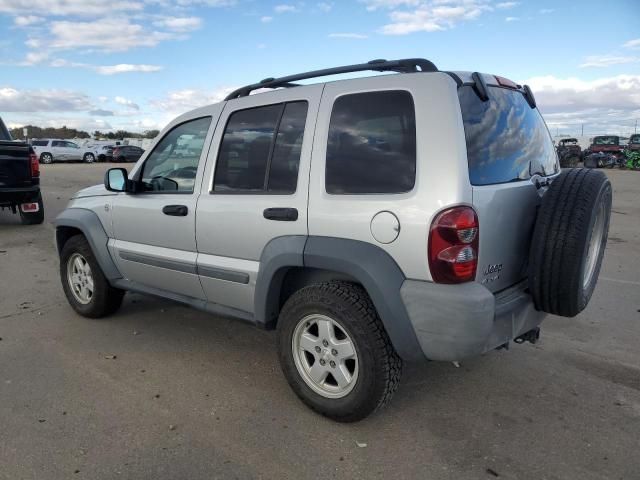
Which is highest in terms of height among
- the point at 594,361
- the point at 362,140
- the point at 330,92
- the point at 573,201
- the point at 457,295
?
the point at 330,92

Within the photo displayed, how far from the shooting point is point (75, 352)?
4.06 m

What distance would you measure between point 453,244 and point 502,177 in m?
0.57

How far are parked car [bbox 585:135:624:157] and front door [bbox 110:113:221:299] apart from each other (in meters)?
34.2

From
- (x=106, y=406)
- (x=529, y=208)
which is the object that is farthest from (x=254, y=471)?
(x=529, y=208)

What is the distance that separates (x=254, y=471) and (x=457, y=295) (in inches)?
51.0

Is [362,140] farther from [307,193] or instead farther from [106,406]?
[106,406]

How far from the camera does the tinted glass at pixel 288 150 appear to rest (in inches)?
125

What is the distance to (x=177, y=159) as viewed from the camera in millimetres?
3949

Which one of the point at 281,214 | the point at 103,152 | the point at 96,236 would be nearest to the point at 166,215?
the point at 96,236

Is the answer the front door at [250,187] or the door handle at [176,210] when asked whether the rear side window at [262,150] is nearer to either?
the front door at [250,187]

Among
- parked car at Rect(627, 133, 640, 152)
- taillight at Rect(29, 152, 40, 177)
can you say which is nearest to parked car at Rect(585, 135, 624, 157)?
parked car at Rect(627, 133, 640, 152)

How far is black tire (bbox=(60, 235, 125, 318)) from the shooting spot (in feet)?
15.0

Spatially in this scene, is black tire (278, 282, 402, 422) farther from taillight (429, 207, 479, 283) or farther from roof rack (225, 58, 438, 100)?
roof rack (225, 58, 438, 100)

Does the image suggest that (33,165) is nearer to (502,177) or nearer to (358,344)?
(358,344)
